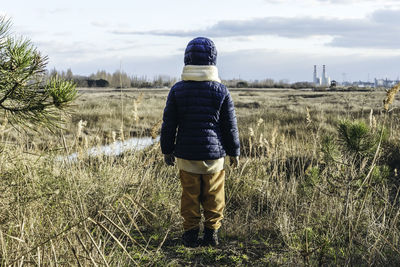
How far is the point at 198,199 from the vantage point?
12.3 ft

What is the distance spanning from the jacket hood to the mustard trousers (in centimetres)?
93

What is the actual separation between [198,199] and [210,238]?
1.10 feet

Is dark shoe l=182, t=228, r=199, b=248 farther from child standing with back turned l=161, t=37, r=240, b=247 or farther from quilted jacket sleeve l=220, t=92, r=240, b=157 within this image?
quilted jacket sleeve l=220, t=92, r=240, b=157

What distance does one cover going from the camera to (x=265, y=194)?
4.59 meters

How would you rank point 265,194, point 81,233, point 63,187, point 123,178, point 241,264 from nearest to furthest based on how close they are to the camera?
point 81,233, point 241,264, point 63,187, point 123,178, point 265,194

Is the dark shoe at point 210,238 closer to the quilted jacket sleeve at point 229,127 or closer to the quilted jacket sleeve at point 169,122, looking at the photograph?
the quilted jacket sleeve at point 229,127

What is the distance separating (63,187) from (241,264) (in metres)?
1.51

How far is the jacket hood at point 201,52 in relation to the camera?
144 inches

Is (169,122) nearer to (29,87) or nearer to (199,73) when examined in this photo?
(199,73)

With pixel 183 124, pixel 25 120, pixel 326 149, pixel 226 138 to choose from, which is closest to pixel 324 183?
pixel 326 149

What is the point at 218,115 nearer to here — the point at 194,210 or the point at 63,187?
the point at 194,210

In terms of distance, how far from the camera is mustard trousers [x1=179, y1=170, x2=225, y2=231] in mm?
3693

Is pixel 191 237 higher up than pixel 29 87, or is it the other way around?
pixel 29 87

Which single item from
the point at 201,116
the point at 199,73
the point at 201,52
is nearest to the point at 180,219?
the point at 201,116
